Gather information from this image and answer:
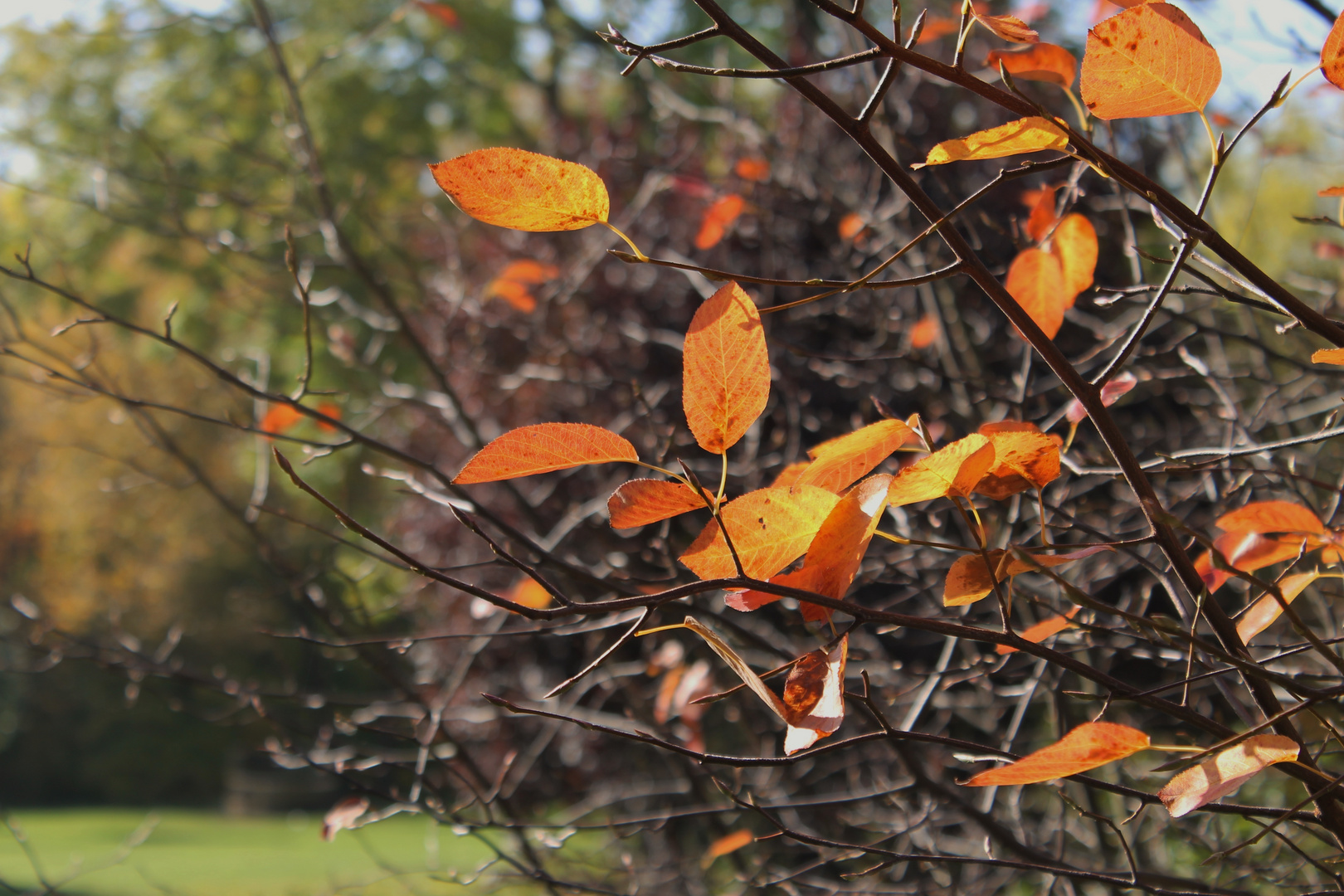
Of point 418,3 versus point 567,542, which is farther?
point 567,542

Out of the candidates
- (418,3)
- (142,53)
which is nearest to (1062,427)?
(418,3)

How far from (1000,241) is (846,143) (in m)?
0.76

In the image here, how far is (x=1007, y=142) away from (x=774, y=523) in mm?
301

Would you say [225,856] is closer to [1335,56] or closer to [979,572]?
[979,572]

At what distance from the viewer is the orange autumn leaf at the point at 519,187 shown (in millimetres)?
639

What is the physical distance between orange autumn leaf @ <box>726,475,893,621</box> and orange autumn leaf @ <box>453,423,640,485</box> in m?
0.14

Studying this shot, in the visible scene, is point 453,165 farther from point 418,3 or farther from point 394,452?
point 418,3

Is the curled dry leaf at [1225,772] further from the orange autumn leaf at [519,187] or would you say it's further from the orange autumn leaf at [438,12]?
the orange autumn leaf at [438,12]

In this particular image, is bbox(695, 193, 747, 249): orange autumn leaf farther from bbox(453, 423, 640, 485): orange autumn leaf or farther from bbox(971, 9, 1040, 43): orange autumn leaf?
bbox(453, 423, 640, 485): orange autumn leaf

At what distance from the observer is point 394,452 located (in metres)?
1.22

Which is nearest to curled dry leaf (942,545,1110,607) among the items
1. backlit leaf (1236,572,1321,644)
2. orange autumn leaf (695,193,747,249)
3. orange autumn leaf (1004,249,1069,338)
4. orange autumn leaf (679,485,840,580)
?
orange autumn leaf (679,485,840,580)

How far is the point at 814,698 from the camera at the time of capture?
0.62 metres

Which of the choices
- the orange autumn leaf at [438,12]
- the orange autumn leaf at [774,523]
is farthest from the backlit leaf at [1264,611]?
the orange autumn leaf at [438,12]

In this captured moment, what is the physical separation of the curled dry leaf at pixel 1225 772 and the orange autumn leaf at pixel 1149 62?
0.42 meters
